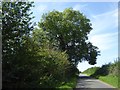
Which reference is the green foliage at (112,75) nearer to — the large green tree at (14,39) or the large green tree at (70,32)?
the large green tree at (70,32)

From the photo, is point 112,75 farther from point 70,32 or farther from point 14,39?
point 14,39

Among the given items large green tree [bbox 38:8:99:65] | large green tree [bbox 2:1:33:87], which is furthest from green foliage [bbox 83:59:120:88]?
large green tree [bbox 2:1:33:87]

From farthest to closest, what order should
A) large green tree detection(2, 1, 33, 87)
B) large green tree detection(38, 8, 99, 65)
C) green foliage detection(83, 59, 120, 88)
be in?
1. large green tree detection(38, 8, 99, 65)
2. green foliage detection(83, 59, 120, 88)
3. large green tree detection(2, 1, 33, 87)

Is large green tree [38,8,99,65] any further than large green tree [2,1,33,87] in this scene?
Yes

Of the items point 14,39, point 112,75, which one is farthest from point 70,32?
point 14,39

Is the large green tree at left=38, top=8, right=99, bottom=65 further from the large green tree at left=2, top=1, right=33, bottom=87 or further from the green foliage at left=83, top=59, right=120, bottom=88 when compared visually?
the large green tree at left=2, top=1, right=33, bottom=87

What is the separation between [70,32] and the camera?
2709 inches

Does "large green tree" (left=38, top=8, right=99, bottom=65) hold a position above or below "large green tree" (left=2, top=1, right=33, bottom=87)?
above

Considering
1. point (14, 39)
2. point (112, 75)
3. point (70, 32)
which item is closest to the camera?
point (14, 39)

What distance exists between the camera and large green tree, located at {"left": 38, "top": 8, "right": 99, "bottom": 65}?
2694 inches

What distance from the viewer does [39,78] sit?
19469 mm

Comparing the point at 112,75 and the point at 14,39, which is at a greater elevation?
the point at 14,39

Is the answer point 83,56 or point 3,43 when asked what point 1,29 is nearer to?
point 3,43

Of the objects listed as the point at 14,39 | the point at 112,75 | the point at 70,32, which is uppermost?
the point at 70,32
